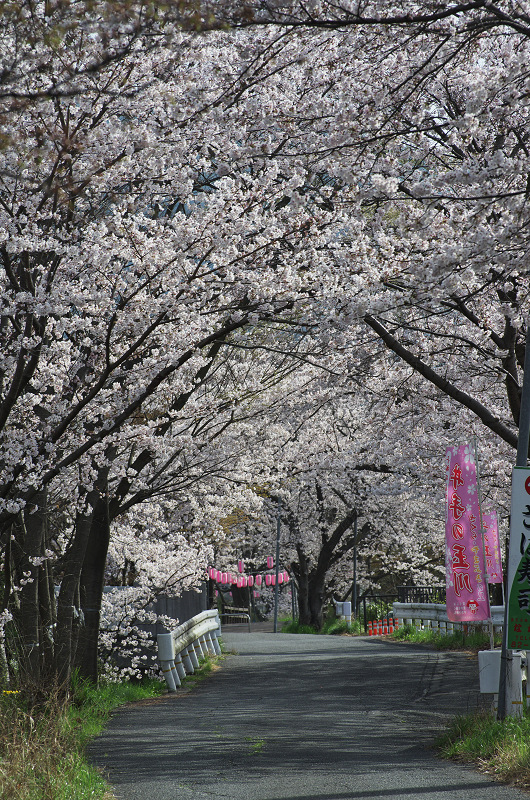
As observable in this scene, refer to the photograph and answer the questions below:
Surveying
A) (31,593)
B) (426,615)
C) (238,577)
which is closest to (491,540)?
(426,615)

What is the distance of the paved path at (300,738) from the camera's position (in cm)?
633

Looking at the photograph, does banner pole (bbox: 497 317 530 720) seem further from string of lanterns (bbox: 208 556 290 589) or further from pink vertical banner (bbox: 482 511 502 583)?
string of lanterns (bbox: 208 556 290 589)

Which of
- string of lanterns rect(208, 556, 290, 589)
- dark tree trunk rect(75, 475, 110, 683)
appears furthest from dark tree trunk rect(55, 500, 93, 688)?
string of lanterns rect(208, 556, 290, 589)

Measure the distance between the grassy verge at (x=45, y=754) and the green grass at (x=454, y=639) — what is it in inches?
424

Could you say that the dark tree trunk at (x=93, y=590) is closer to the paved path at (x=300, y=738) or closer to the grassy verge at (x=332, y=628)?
the paved path at (x=300, y=738)

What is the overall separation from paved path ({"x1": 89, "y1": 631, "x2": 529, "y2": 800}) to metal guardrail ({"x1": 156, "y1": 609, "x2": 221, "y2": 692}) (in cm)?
50

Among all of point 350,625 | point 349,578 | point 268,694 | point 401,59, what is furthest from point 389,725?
point 349,578

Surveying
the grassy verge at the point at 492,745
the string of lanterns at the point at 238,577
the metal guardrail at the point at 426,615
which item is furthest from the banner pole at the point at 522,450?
the string of lanterns at the point at 238,577

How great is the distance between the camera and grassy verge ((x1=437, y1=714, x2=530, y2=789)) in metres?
6.67

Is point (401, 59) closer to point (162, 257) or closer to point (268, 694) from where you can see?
point (162, 257)

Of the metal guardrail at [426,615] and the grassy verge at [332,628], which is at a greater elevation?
the metal guardrail at [426,615]

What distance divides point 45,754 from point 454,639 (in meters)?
14.2

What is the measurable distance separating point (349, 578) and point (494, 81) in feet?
113

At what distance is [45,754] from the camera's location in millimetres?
6141
